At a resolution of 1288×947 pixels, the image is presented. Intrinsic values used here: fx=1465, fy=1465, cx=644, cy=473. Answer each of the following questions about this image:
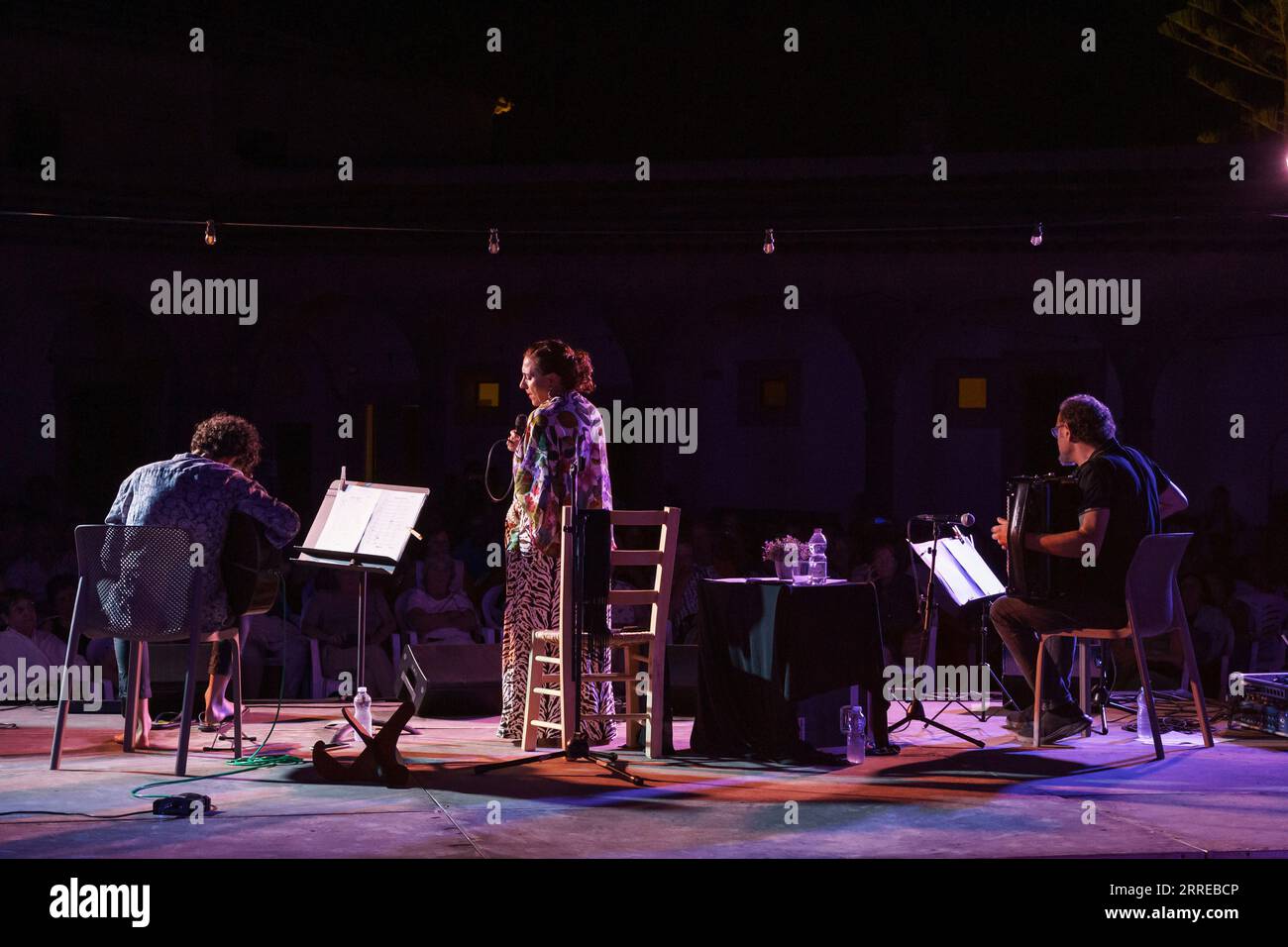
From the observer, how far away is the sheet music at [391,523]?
593cm

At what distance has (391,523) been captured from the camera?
5.99 meters

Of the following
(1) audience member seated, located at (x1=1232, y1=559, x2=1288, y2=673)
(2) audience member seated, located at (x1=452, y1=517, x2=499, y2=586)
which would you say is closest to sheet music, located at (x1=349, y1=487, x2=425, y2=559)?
(2) audience member seated, located at (x1=452, y1=517, x2=499, y2=586)

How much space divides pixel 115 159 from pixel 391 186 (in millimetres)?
3646

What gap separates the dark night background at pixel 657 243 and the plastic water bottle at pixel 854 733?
6.32 meters

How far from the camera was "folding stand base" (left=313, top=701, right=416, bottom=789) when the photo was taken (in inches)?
205

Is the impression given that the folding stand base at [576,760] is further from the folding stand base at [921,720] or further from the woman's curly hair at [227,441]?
the woman's curly hair at [227,441]

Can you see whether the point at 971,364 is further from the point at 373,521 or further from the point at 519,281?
the point at 373,521

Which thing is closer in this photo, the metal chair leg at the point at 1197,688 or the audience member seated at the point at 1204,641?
the metal chair leg at the point at 1197,688

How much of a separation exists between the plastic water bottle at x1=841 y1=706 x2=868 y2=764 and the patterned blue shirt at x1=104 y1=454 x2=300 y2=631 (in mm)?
2358

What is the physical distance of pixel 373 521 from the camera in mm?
6051

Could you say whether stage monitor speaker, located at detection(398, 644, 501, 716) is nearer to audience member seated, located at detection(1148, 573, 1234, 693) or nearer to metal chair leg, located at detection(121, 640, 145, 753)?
metal chair leg, located at detection(121, 640, 145, 753)

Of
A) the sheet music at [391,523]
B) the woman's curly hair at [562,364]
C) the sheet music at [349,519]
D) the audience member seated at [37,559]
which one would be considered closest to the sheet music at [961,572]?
the woman's curly hair at [562,364]

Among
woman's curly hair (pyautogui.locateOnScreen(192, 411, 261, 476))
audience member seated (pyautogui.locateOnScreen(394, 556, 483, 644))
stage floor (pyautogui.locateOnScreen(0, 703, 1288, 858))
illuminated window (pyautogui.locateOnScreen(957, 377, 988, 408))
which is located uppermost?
illuminated window (pyautogui.locateOnScreen(957, 377, 988, 408))

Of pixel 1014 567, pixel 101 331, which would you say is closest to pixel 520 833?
pixel 1014 567
